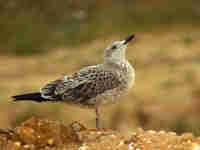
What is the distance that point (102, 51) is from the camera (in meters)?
27.4

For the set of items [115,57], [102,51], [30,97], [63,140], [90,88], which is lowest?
[63,140]

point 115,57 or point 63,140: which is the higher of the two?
Result: point 115,57

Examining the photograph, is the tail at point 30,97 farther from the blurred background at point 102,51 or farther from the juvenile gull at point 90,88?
the blurred background at point 102,51

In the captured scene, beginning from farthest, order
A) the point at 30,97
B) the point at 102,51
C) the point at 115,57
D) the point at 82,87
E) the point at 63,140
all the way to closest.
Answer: the point at 102,51
the point at 115,57
the point at 82,87
the point at 30,97
the point at 63,140

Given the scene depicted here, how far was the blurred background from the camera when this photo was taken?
498 inches

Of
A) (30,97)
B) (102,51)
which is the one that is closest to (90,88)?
(30,97)

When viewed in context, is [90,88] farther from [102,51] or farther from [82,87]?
[102,51]

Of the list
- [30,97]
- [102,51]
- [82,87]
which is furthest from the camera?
[102,51]

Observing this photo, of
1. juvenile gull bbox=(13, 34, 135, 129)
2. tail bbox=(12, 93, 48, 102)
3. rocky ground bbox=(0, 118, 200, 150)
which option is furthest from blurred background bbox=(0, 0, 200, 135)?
rocky ground bbox=(0, 118, 200, 150)

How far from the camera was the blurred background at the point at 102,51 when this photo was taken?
41.5ft

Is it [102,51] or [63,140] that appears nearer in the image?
[63,140]

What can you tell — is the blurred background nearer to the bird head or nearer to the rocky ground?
the bird head

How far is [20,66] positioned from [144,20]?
1169 centimetres

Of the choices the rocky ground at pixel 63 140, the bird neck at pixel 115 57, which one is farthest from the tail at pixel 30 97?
the bird neck at pixel 115 57
